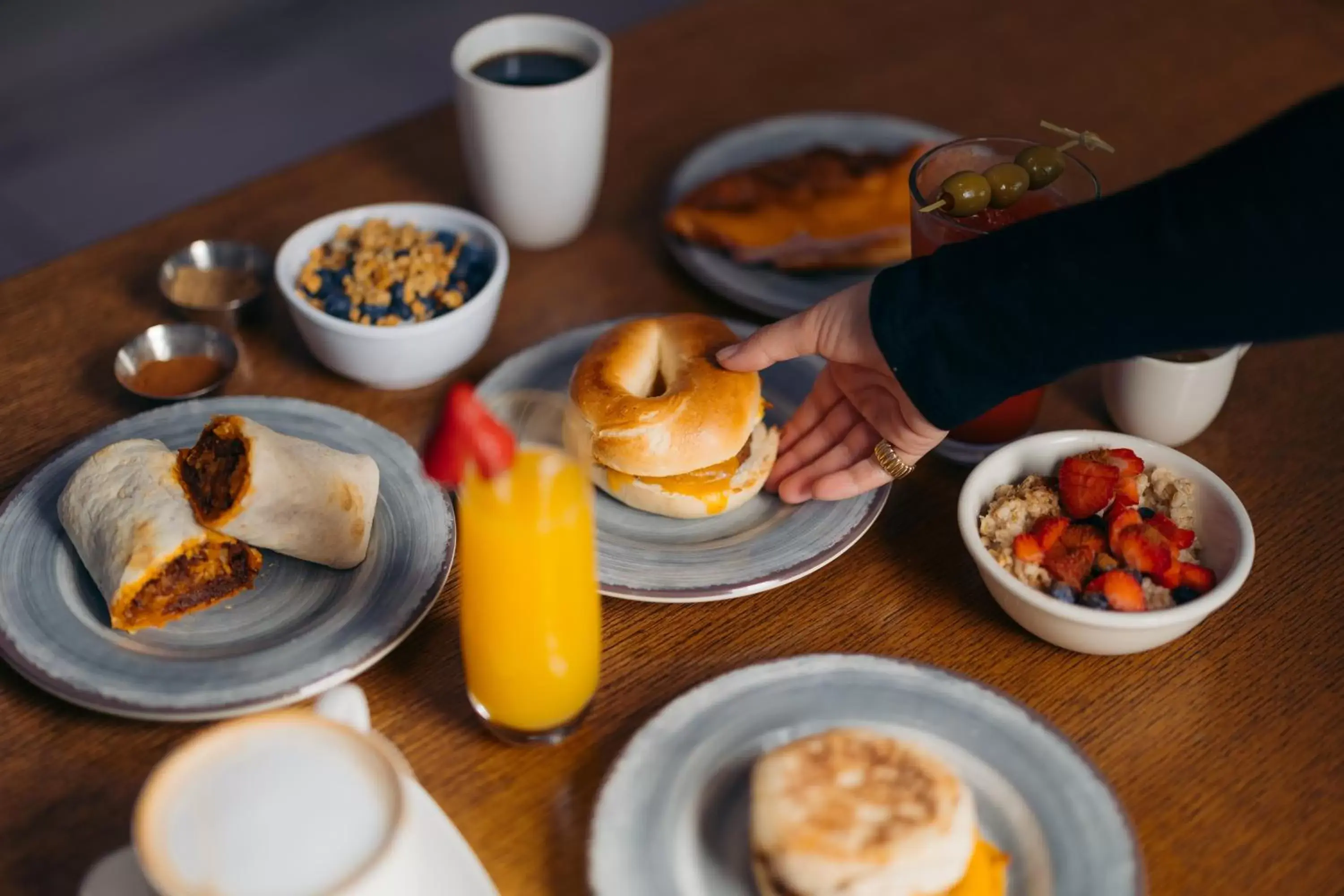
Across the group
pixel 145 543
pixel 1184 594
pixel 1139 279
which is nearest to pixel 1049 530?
pixel 1184 594

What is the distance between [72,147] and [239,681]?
10.8 feet

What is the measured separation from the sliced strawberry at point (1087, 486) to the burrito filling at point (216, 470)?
0.83 m

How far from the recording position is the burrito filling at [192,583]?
116cm

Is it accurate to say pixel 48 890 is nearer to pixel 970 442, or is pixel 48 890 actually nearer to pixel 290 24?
pixel 970 442

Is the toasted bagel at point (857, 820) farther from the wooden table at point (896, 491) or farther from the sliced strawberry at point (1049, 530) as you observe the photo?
the sliced strawberry at point (1049, 530)

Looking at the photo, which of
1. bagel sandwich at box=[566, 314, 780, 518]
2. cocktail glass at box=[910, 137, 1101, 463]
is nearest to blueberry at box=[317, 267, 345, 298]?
bagel sandwich at box=[566, 314, 780, 518]

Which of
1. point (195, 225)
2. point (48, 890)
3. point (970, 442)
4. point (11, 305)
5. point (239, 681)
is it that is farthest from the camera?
point (195, 225)

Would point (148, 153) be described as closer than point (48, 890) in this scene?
No

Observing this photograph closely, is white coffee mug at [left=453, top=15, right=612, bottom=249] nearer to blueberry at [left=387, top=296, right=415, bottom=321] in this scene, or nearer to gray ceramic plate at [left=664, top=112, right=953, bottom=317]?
gray ceramic plate at [left=664, top=112, right=953, bottom=317]

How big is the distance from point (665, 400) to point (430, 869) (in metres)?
0.56

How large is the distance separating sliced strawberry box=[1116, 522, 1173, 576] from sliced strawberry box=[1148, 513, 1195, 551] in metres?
0.01

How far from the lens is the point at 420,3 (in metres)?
4.51

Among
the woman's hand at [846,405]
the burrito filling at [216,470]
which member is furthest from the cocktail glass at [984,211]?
the burrito filling at [216,470]

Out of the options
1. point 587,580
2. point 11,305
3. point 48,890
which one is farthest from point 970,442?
point 11,305
